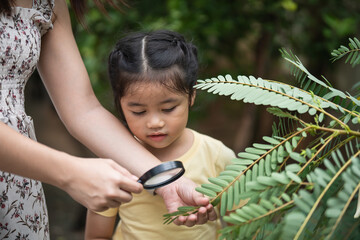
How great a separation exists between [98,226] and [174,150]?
0.33 meters

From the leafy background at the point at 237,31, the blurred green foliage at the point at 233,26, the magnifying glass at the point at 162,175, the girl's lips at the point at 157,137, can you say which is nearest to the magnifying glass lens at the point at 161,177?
the magnifying glass at the point at 162,175

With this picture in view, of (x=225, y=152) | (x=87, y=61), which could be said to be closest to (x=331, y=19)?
(x=87, y=61)

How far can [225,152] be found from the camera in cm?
133

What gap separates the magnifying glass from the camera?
2.99 ft

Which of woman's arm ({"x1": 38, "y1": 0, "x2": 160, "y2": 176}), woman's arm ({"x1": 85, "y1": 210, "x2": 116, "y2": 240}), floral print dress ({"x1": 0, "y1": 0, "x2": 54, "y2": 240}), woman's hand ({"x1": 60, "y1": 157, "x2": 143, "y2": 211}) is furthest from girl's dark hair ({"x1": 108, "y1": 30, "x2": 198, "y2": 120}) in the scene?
woman's hand ({"x1": 60, "y1": 157, "x2": 143, "y2": 211})

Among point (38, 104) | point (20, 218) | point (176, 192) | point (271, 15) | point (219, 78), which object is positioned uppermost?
point (271, 15)

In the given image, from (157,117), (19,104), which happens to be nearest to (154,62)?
(157,117)

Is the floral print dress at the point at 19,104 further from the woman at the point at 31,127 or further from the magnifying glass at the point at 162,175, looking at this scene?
the magnifying glass at the point at 162,175

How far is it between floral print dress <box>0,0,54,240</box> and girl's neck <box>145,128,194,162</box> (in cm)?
35

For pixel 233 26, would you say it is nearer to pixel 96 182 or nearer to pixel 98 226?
pixel 98 226

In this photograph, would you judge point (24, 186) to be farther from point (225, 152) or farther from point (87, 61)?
point (87, 61)

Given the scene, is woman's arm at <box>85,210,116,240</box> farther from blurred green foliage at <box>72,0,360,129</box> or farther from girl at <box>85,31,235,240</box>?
blurred green foliage at <box>72,0,360,129</box>

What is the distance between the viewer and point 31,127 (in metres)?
1.21

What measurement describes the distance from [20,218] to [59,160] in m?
0.37
